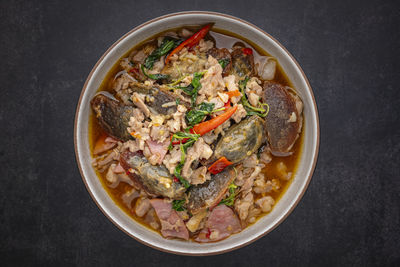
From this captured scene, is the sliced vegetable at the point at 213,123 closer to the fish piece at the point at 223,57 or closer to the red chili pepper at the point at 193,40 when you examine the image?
the fish piece at the point at 223,57

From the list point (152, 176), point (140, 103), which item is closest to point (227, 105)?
point (140, 103)

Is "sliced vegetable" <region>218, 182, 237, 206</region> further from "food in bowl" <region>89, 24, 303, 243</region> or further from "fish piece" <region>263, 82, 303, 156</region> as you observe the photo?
"fish piece" <region>263, 82, 303, 156</region>

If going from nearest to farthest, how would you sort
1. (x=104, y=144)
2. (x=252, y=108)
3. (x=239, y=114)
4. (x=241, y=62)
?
(x=239, y=114)
(x=252, y=108)
(x=241, y=62)
(x=104, y=144)

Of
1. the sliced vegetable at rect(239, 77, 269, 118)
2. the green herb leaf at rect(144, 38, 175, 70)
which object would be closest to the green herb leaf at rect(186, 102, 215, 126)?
the sliced vegetable at rect(239, 77, 269, 118)

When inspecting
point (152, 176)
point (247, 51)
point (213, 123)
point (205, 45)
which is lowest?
point (152, 176)

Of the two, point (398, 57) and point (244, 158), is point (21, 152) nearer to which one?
point (244, 158)

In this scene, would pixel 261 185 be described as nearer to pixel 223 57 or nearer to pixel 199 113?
pixel 199 113

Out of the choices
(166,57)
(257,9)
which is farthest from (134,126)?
(257,9)
